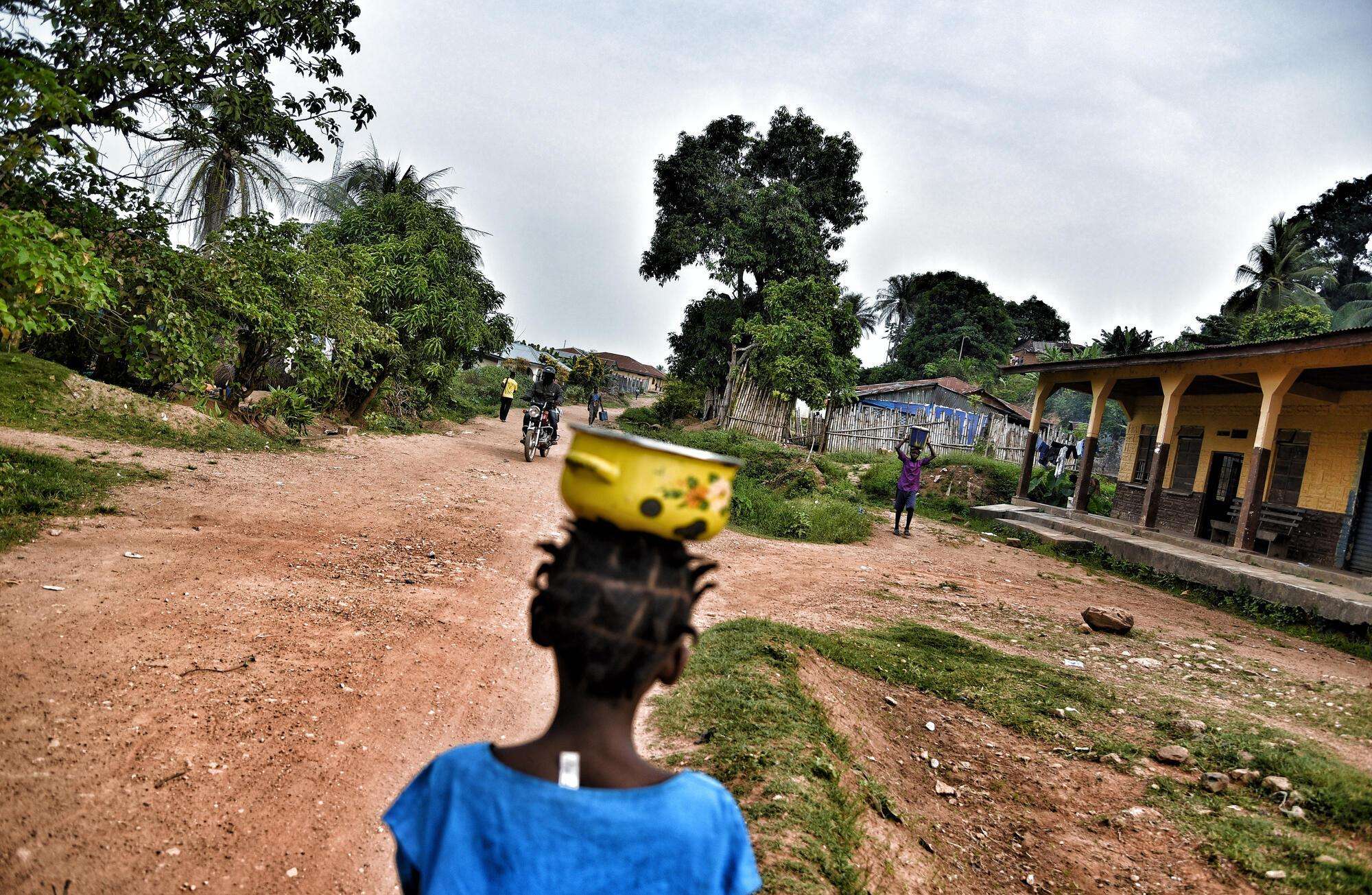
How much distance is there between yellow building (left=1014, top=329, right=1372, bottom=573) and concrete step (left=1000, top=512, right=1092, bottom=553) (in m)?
1.55

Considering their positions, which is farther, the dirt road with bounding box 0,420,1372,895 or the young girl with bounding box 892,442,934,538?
the young girl with bounding box 892,442,934,538

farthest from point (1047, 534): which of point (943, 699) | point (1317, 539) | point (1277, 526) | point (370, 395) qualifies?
point (370, 395)

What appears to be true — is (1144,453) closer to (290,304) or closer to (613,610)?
(290,304)

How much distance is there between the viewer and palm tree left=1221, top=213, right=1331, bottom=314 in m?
30.6

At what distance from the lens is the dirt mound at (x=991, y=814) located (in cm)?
301

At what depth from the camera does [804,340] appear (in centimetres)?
1981

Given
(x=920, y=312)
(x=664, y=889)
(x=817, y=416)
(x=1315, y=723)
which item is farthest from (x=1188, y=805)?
(x=920, y=312)

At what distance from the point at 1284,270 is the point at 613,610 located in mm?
40133

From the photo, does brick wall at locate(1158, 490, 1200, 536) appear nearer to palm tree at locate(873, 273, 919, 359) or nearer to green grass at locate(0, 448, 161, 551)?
green grass at locate(0, 448, 161, 551)

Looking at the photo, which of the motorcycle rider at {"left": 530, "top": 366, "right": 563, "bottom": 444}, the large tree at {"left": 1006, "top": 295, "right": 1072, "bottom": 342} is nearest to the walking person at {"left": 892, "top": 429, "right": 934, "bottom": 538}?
the motorcycle rider at {"left": 530, "top": 366, "right": 563, "bottom": 444}

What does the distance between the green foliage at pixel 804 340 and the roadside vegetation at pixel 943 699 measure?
14.5 m

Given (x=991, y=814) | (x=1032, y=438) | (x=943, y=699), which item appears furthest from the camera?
(x=1032, y=438)

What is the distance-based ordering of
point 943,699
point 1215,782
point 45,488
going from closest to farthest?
point 1215,782
point 943,699
point 45,488

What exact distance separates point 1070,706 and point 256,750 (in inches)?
187
